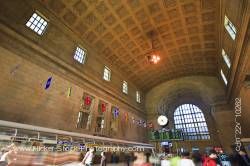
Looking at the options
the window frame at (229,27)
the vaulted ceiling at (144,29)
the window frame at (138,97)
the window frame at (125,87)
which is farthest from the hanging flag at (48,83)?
the window frame at (138,97)

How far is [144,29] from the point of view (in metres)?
13.4

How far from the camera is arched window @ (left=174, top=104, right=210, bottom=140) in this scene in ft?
77.0

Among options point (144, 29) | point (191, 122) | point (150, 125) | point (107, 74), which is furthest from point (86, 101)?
point (191, 122)

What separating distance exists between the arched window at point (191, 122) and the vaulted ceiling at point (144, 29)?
8.58m

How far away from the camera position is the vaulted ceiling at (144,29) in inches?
436

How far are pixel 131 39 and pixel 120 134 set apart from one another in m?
9.64

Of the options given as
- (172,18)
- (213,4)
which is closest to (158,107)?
(172,18)

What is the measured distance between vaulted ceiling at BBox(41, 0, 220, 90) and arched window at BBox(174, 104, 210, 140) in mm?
8575

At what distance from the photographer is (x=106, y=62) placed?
616 inches

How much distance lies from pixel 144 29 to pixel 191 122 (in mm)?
18516

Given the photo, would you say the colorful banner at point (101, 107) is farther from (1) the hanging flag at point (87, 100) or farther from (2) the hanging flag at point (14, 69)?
(2) the hanging flag at point (14, 69)

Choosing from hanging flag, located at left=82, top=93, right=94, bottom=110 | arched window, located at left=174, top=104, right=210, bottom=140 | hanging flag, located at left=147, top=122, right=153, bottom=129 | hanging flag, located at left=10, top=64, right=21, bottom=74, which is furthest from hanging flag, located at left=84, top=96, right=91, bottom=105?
arched window, located at left=174, top=104, right=210, bottom=140

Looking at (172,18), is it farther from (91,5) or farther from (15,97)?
(15,97)

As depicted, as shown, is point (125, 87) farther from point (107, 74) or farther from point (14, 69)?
point (14, 69)
